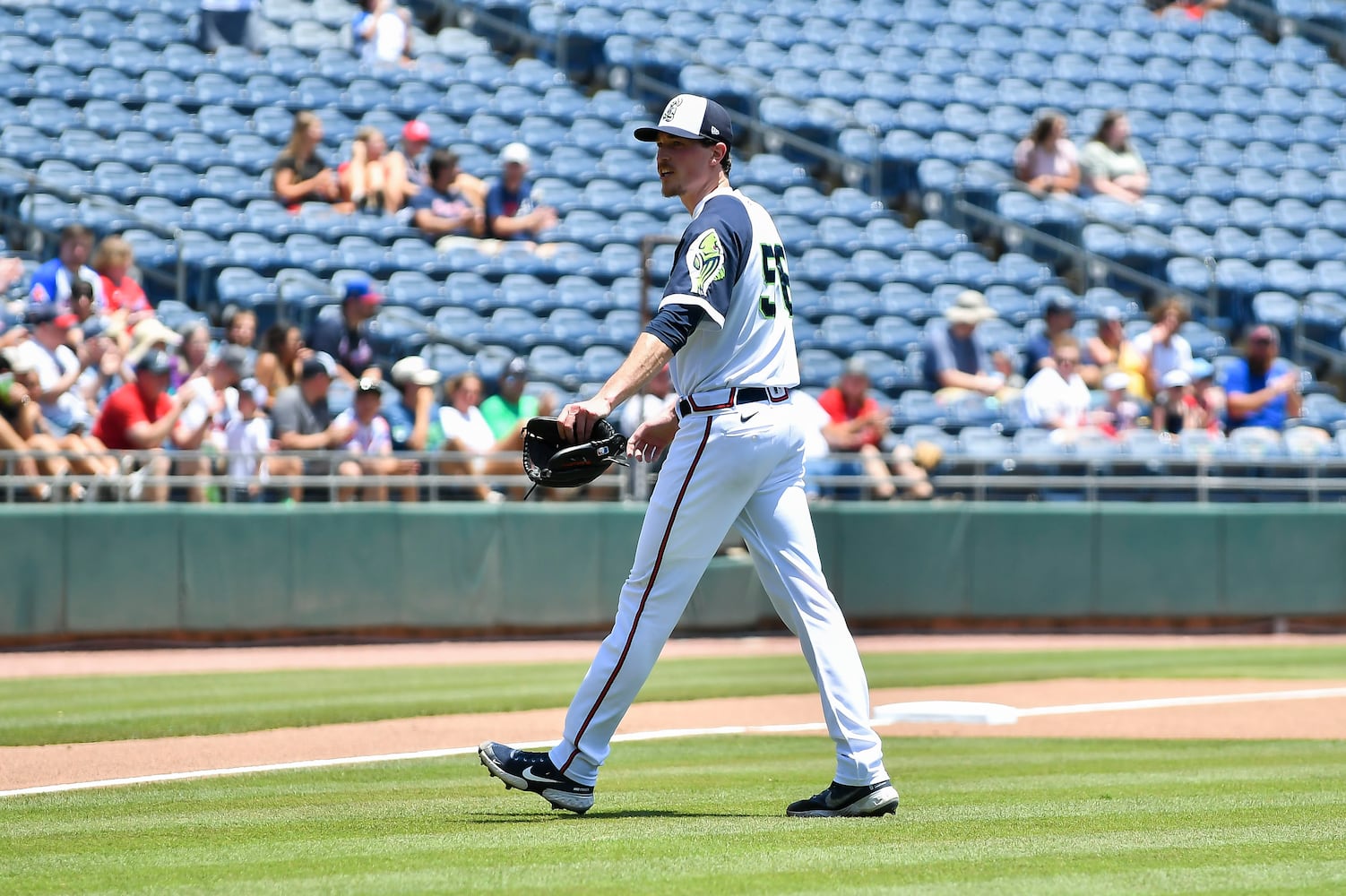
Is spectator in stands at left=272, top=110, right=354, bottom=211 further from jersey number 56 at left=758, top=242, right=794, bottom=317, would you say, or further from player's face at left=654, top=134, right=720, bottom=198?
jersey number 56 at left=758, top=242, right=794, bottom=317

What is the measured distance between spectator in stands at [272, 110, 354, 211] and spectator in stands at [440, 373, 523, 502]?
3008 mm

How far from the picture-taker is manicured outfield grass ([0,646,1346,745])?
7988mm

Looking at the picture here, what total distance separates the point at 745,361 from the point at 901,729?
3816 mm

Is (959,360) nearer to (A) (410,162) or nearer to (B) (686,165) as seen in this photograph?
(A) (410,162)

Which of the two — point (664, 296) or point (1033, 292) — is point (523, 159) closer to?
point (1033, 292)

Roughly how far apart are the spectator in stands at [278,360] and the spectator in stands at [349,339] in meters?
0.61

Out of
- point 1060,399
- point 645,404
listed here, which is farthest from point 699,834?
point 1060,399

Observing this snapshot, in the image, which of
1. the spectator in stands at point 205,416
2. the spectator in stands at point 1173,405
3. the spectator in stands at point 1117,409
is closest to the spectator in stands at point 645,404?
the spectator in stands at point 205,416

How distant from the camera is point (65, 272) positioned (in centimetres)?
1216

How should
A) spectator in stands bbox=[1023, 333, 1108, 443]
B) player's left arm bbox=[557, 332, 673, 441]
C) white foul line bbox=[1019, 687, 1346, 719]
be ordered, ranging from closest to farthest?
player's left arm bbox=[557, 332, 673, 441] → white foul line bbox=[1019, 687, 1346, 719] → spectator in stands bbox=[1023, 333, 1108, 443]

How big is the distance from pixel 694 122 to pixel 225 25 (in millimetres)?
12622

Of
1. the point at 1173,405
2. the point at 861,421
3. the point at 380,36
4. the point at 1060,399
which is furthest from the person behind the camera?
the point at 380,36

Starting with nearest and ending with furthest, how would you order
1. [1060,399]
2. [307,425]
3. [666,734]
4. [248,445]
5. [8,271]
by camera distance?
[666,734] < [248,445] < [307,425] < [8,271] < [1060,399]

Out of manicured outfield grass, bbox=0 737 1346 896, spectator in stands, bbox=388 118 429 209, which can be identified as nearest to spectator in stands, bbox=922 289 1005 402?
spectator in stands, bbox=388 118 429 209
